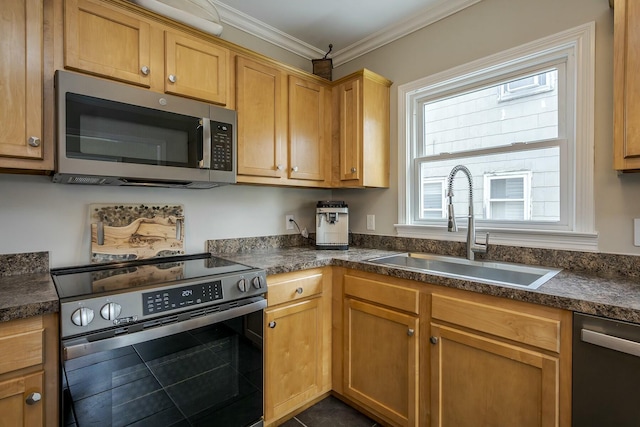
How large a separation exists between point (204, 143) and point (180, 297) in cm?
79

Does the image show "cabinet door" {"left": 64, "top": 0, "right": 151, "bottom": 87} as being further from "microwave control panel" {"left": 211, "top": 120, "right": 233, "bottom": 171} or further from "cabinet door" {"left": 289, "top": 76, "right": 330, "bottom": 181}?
"cabinet door" {"left": 289, "top": 76, "right": 330, "bottom": 181}

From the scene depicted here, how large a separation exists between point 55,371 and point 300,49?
251 centimetres

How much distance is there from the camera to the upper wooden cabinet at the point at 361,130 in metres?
2.22

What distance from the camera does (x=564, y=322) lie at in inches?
44.6

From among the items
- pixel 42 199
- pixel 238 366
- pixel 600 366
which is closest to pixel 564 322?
pixel 600 366

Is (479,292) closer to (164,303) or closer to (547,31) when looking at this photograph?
(164,303)

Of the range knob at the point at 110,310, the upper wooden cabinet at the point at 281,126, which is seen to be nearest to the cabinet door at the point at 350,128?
the upper wooden cabinet at the point at 281,126

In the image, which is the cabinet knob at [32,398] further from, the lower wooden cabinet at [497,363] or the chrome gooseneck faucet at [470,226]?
the chrome gooseneck faucet at [470,226]

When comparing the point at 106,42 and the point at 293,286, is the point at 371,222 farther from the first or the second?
the point at 106,42

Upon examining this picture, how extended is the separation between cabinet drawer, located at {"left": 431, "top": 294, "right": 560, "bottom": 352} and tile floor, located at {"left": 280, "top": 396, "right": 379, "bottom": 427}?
2.72 ft

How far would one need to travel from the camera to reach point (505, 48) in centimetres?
183

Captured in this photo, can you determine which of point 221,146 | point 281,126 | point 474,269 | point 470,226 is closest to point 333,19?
point 281,126

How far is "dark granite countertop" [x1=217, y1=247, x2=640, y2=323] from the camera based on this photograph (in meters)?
1.05

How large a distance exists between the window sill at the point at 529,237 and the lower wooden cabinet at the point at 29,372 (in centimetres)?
201
